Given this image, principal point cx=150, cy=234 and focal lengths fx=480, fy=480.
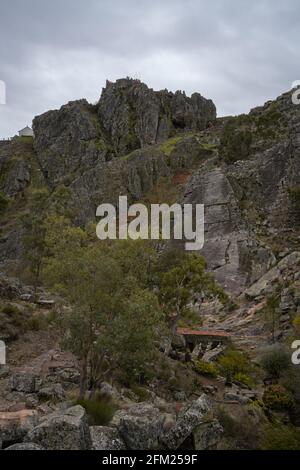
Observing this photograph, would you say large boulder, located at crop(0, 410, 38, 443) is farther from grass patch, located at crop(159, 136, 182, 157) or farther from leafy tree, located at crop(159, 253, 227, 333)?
grass patch, located at crop(159, 136, 182, 157)

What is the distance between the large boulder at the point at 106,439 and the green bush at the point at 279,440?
7.04 metres

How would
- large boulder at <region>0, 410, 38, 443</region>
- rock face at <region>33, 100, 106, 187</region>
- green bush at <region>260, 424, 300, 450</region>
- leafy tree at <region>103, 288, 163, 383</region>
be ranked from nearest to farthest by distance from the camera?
large boulder at <region>0, 410, 38, 443</region> < leafy tree at <region>103, 288, 163, 383</region> < green bush at <region>260, 424, 300, 450</region> < rock face at <region>33, 100, 106, 187</region>

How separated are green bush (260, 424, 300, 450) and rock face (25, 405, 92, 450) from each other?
329 inches

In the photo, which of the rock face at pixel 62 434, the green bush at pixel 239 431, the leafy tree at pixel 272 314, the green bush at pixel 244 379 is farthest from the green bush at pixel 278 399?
the rock face at pixel 62 434

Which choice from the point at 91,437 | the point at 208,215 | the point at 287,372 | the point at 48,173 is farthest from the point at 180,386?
the point at 48,173

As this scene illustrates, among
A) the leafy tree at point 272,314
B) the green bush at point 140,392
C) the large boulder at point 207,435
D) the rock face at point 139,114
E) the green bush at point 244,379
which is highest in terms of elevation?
the rock face at point 139,114

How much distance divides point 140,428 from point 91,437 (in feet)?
5.50

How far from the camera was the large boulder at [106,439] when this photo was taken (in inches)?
520

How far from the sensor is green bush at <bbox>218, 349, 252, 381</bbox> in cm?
3005

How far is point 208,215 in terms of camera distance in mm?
56656

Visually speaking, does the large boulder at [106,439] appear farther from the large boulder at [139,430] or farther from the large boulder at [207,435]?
the large boulder at [207,435]

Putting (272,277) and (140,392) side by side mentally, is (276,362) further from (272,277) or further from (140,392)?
(272,277)

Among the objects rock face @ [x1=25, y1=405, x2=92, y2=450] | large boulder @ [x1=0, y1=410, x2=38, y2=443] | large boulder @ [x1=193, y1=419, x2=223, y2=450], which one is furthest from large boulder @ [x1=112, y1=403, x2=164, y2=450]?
large boulder @ [x1=0, y1=410, x2=38, y2=443]

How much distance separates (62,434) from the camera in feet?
41.3
